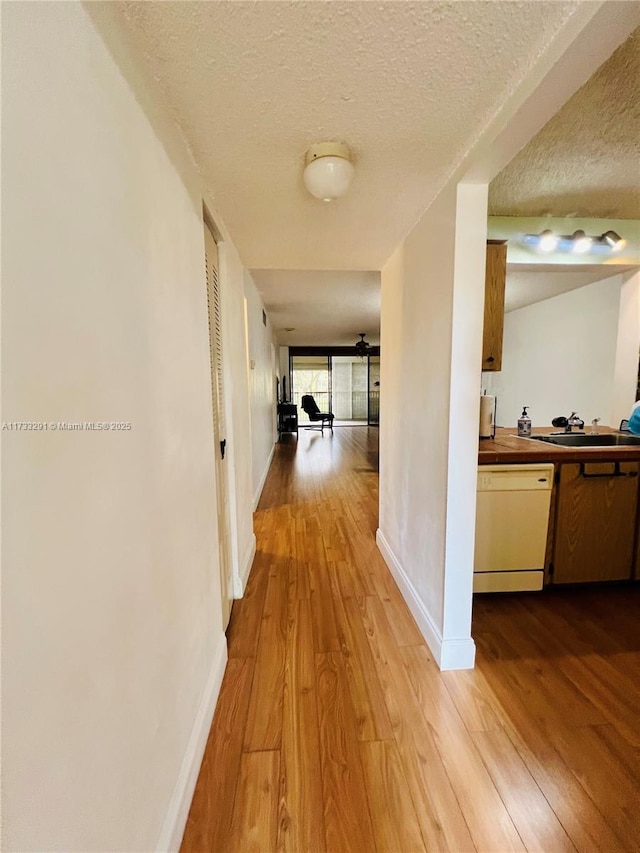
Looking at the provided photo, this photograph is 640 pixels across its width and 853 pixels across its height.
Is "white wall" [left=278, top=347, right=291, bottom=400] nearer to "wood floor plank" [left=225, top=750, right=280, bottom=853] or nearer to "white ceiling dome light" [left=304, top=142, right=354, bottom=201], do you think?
"white ceiling dome light" [left=304, top=142, right=354, bottom=201]

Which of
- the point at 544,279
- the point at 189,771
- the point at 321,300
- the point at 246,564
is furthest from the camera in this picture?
the point at 321,300

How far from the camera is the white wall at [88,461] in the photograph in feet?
1.56

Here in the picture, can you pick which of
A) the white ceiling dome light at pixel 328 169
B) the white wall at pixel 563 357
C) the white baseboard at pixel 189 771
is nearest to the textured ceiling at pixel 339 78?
the white ceiling dome light at pixel 328 169

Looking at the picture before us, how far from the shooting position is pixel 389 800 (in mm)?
1040

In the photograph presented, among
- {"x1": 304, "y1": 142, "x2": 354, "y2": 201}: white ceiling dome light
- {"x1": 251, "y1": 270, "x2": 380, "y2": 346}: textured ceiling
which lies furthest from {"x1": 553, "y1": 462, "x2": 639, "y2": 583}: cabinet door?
{"x1": 251, "y1": 270, "x2": 380, "y2": 346}: textured ceiling

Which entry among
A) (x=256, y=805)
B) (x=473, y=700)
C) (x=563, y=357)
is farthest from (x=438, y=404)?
(x=563, y=357)

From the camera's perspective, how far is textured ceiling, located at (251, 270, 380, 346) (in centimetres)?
324

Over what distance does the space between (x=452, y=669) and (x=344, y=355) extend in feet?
27.9

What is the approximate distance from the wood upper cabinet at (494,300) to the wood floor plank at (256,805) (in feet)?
6.96

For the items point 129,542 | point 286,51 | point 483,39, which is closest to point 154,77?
point 286,51

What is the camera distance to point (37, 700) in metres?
0.49

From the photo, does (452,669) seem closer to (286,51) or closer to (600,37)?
(600,37)

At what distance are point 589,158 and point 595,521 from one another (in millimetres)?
1937

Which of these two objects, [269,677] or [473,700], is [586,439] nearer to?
[473,700]
